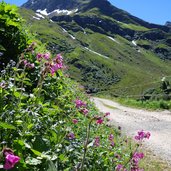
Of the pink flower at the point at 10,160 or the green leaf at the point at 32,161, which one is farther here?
the green leaf at the point at 32,161

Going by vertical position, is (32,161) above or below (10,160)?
below

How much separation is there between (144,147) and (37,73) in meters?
8.53

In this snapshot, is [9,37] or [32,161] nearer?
[32,161]

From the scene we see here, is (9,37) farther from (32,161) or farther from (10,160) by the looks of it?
(10,160)

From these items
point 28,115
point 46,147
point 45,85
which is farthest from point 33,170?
point 45,85

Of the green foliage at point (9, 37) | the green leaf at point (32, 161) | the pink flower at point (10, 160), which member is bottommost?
the green leaf at point (32, 161)

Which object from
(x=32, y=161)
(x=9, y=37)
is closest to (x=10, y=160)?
(x=32, y=161)

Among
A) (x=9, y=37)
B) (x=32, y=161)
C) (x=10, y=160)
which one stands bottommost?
(x=32, y=161)

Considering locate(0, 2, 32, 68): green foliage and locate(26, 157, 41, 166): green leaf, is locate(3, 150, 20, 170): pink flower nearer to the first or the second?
locate(26, 157, 41, 166): green leaf

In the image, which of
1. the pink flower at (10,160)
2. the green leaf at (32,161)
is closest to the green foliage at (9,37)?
the green leaf at (32,161)

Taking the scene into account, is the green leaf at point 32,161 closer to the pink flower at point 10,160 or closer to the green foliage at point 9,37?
the pink flower at point 10,160

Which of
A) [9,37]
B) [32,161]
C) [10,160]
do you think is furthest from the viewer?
[9,37]

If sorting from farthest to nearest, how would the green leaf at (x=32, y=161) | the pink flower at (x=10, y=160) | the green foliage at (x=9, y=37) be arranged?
the green foliage at (x=9, y=37) → the green leaf at (x=32, y=161) → the pink flower at (x=10, y=160)

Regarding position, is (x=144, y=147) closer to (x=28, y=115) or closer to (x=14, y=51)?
(x=14, y=51)
